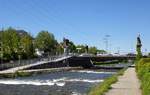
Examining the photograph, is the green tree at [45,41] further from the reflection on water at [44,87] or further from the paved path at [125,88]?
the paved path at [125,88]

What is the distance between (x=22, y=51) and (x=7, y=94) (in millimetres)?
90529

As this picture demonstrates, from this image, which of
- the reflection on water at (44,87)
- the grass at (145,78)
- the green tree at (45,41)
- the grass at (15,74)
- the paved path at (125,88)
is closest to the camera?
the grass at (145,78)

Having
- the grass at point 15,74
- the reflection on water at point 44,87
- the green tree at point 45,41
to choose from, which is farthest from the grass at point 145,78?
the green tree at point 45,41

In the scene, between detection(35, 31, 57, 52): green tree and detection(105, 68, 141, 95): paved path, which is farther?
detection(35, 31, 57, 52): green tree

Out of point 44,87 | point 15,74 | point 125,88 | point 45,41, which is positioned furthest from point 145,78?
point 45,41

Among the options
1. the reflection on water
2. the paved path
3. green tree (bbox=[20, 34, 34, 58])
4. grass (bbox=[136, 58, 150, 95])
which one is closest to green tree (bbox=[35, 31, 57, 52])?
green tree (bbox=[20, 34, 34, 58])

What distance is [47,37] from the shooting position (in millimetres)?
187250

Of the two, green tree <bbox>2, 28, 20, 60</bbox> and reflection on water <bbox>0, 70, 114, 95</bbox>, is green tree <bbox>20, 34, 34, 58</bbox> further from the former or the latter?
reflection on water <bbox>0, 70, 114, 95</bbox>

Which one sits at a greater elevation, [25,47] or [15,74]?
[25,47]

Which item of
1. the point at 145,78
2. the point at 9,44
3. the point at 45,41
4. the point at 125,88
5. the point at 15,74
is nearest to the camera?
the point at 145,78

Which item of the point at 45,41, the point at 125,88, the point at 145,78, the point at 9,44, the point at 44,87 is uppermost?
the point at 45,41

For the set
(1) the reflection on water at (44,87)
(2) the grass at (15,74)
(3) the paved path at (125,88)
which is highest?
(2) the grass at (15,74)

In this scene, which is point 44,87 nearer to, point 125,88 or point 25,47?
point 125,88

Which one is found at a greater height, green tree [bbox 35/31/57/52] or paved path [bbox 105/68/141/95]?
green tree [bbox 35/31/57/52]
